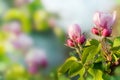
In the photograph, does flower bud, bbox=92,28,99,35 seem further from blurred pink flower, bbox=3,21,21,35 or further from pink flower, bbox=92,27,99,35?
blurred pink flower, bbox=3,21,21,35

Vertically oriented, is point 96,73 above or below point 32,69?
below

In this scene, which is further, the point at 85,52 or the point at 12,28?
the point at 12,28

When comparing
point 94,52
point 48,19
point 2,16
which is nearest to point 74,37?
point 94,52

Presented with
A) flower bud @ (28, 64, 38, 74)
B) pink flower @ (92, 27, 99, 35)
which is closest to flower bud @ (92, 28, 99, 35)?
pink flower @ (92, 27, 99, 35)

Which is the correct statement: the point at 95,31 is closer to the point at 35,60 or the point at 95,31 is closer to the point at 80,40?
the point at 80,40

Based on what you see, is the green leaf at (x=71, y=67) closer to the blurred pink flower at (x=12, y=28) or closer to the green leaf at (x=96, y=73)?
the green leaf at (x=96, y=73)

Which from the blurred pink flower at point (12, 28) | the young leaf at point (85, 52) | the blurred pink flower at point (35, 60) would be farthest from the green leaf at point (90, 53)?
the blurred pink flower at point (12, 28)

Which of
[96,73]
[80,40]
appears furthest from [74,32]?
[96,73]
